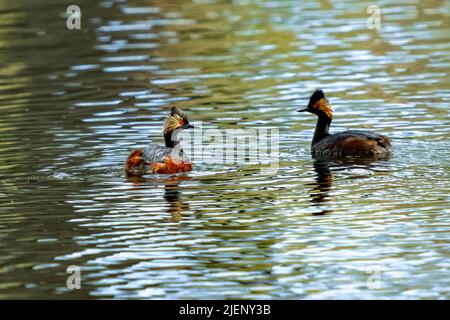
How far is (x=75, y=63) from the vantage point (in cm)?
2603

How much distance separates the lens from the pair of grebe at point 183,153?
1603 centimetres

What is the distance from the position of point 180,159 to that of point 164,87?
698 cm

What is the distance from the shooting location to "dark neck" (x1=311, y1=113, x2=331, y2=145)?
17.6m

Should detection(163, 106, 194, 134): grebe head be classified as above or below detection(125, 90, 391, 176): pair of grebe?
above

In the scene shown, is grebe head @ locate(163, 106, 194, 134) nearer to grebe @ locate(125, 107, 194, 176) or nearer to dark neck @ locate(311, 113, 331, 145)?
grebe @ locate(125, 107, 194, 176)

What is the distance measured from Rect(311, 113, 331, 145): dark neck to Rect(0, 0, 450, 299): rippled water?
0.96 feet

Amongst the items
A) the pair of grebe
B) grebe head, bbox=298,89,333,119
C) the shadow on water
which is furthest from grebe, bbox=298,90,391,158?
grebe head, bbox=298,89,333,119

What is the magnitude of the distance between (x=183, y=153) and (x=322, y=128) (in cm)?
250

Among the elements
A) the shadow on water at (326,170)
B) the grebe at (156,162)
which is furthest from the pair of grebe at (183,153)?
the shadow on water at (326,170)

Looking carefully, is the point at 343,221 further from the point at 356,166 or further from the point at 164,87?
the point at 164,87

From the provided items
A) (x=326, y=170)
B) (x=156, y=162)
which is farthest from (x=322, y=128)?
(x=156, y=162)
